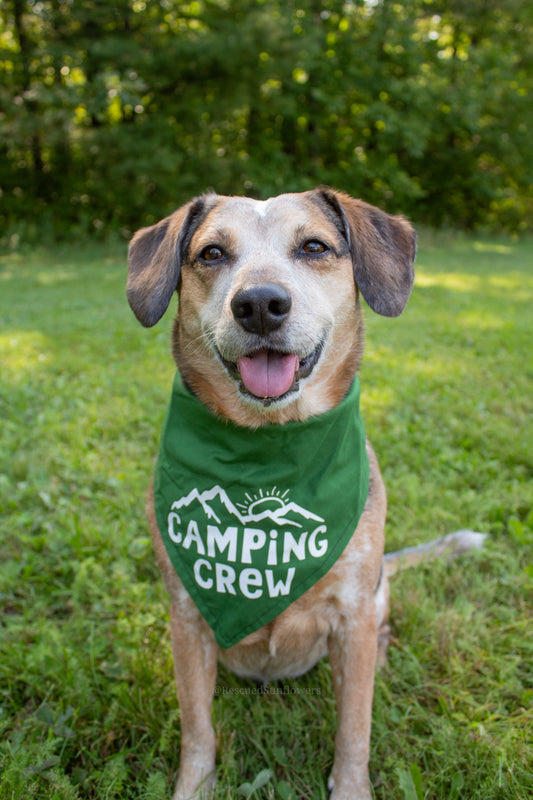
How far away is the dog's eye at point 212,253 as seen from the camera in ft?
8.23

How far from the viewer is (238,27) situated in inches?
688

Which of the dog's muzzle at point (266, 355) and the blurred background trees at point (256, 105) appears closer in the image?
the dog's muzzle at point (266, 355)

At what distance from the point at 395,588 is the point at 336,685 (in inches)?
35.0

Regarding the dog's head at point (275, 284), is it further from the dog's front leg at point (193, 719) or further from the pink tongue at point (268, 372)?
the dog's front leg at point (193, 719)

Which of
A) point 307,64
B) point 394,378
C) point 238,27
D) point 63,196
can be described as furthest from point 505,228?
point 394,378

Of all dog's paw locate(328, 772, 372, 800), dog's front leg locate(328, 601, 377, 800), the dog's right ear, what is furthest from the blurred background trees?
dog's paw locate(328, 772, 372, 800)

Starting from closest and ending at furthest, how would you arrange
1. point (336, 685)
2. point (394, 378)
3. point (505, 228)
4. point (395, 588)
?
point (336, 685) < point (395, 588) < point (394, 378) < point (505, 228)

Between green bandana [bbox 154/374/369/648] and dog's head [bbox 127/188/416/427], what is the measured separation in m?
0.16

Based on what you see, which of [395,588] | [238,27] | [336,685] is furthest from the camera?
[238,27]

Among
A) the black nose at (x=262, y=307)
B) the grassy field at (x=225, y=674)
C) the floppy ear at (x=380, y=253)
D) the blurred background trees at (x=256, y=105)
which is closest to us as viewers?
the black nose at (x=262, y=307)

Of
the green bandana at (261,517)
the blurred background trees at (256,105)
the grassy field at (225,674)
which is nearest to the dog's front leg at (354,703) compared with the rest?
the grassy field at (225,674)

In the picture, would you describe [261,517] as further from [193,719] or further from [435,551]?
[435,551]

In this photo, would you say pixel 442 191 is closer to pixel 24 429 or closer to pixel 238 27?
pixel 238 27

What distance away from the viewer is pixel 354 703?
7.06ft
